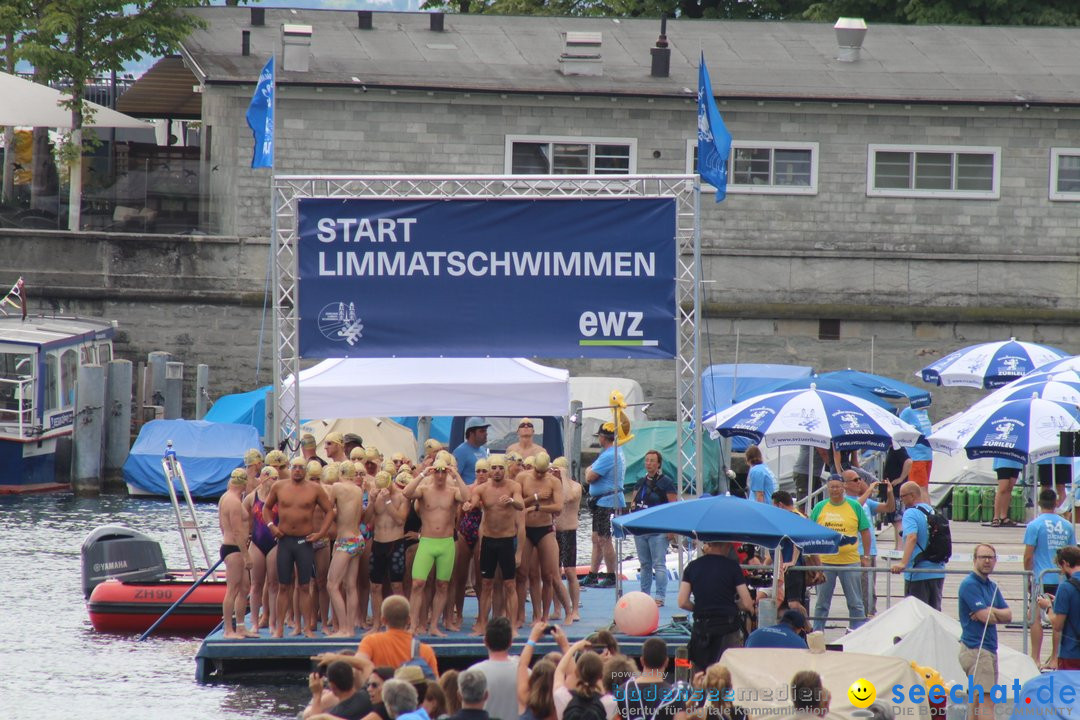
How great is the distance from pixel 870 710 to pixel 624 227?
6.98 metres

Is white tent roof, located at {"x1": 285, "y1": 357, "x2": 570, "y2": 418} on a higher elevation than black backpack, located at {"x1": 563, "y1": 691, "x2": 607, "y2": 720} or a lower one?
higher

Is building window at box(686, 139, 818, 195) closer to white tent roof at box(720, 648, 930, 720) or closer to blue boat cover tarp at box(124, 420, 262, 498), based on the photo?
blue boat cover tarp at box(124, 420, 262, 498)

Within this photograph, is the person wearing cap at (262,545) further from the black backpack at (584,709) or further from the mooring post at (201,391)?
the mooring post at (201,391)

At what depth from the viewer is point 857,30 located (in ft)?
111

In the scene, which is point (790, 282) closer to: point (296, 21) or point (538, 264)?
point (296, 21)

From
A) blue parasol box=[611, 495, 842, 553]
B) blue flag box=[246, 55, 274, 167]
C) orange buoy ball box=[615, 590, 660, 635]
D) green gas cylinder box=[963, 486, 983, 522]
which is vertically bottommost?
green gas cylinder box=[963, 486, 983, 522]

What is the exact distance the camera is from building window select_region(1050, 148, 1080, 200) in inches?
1266

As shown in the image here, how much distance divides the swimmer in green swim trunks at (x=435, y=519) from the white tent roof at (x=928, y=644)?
418cm

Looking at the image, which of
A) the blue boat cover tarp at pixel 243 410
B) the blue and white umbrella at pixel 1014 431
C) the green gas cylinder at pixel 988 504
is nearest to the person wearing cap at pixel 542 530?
the blue and white umbrella at pixel 1014 431

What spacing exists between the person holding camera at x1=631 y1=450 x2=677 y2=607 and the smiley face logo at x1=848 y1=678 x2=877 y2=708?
5.29m

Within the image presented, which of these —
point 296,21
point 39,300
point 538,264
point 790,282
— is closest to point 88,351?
point 39,300

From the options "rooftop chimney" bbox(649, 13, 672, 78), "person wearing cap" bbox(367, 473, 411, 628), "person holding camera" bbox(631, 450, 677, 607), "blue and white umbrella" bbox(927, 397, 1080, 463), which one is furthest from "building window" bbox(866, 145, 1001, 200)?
"person wearing cap" bbox(367, 473, 411, 628)

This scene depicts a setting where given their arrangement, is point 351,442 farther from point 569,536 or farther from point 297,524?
point 569,536

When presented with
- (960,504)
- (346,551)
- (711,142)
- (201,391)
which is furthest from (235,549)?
(201,391)
